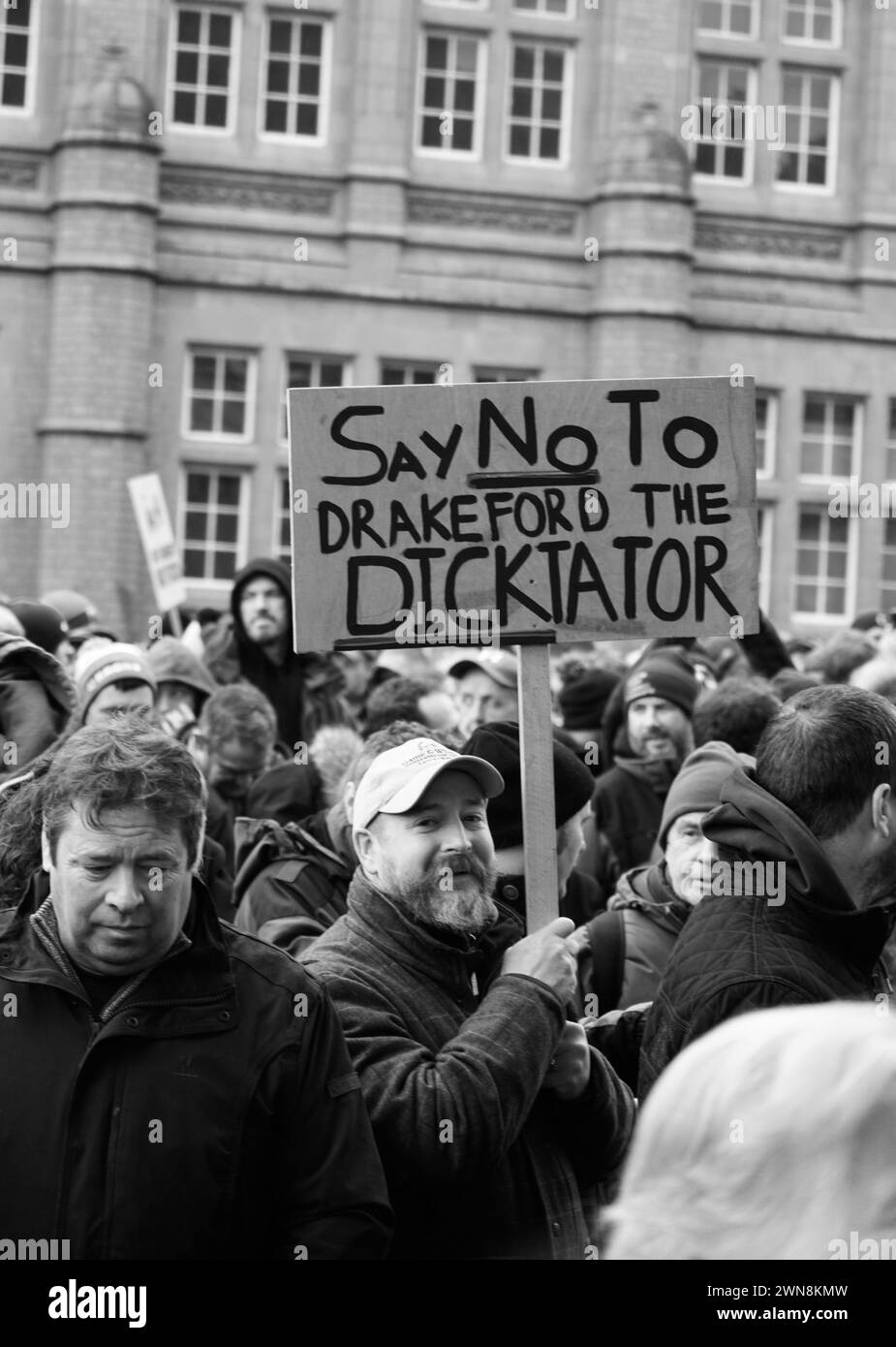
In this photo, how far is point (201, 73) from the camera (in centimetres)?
2316

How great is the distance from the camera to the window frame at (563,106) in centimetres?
2358

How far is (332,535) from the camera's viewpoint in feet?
12.7

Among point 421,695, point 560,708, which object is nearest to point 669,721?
point 421,695

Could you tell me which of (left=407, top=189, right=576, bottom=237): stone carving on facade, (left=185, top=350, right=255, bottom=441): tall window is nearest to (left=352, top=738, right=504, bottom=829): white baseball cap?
(left=185, top=350, right=255, bottom=441): tall window

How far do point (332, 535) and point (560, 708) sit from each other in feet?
15.6

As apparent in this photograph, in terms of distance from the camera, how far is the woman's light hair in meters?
1.74

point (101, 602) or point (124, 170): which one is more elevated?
point (124, 170)

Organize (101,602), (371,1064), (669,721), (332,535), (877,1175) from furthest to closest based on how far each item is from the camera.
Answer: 1. (101,602)
2. (669,721)
3. (332,535)
4. (371,1064)
5. (877,1175)

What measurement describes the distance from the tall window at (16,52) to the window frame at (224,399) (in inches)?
128

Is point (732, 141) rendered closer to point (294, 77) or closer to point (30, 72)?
point (294, 77)

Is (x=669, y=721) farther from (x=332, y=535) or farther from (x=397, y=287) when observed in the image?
(x=397, y=287)

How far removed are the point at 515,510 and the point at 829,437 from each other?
2107 cm

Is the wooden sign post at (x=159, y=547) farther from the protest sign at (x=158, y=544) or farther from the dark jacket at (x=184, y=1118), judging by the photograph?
the dark jacket at (x=184, y=1118)

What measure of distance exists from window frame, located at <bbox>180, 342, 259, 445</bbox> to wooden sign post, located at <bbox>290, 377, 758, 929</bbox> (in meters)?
19.1
